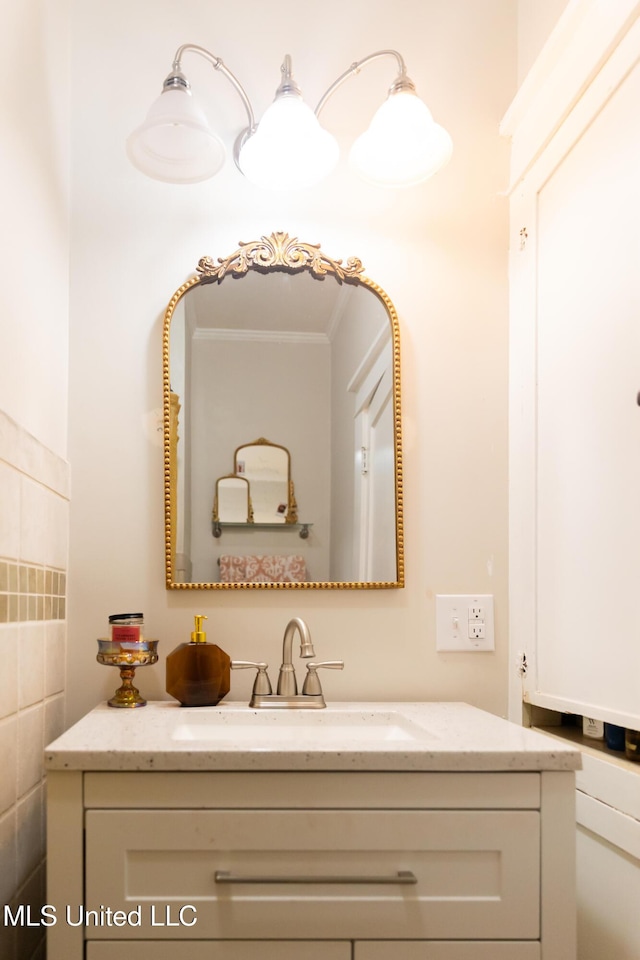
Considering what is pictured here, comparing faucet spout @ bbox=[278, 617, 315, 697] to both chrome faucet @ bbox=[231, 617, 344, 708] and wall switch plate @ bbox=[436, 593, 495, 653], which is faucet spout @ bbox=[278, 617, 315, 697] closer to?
chrome faucet @ bbox=[231, 617, 344, 708]

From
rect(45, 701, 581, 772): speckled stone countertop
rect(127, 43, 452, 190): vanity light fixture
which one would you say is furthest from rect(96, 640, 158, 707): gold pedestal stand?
rect(127, 43, 452, 190): vanity light fixture

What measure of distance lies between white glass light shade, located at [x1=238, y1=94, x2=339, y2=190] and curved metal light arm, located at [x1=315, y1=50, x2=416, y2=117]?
109 mm

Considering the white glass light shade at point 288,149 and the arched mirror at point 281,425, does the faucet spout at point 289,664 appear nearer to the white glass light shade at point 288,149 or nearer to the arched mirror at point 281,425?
the arched mirror at point 281,425

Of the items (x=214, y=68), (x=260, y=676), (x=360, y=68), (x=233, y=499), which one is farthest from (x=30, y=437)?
(x=360, y=68)

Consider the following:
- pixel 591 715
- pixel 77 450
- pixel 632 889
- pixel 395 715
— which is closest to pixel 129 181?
pixel 77 450

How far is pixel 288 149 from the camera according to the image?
165 cm

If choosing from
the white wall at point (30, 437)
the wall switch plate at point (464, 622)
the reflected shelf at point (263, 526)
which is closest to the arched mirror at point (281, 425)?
the reflected shelf at point (263, 526)

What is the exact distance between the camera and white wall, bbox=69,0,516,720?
5.63ft

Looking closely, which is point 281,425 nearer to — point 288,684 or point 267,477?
point 267,477

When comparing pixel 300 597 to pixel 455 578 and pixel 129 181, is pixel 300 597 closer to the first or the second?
pixel 455 578

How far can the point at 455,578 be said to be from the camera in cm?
176

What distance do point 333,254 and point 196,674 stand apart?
90 centimetres

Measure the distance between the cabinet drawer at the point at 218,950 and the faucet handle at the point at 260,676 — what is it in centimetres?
53

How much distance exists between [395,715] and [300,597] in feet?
1.06
